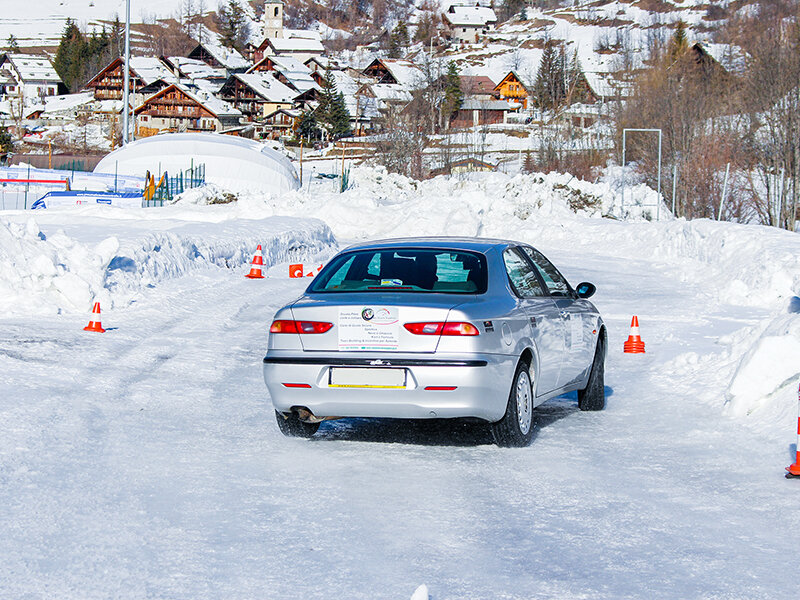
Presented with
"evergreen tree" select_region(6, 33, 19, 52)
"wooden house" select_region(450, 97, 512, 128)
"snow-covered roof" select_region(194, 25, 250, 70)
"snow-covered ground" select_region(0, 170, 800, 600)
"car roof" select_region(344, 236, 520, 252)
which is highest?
"evergreen tree" select_region(6, 33, 19, 52)

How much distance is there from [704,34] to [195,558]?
188 m

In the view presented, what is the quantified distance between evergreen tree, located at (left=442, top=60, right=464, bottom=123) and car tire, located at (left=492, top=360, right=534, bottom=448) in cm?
11541

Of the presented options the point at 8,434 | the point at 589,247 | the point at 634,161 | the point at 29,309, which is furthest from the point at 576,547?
the point at 634,161

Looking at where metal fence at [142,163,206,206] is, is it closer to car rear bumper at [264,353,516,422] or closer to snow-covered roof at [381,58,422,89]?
car rear bumper at [264,353,516,422]

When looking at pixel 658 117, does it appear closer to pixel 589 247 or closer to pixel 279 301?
pixel 589 247

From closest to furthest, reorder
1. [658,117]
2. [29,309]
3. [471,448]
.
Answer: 1. [471,448]
2. [29,309]
3. [658,117]

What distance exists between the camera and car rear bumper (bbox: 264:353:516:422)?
23.6 feet

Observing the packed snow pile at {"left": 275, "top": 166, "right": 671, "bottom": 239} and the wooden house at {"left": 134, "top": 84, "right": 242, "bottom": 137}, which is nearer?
the packed snow pile at {"left": 275, "top": 166, "right": 671, "bottom": 239}

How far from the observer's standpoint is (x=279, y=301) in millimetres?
18234

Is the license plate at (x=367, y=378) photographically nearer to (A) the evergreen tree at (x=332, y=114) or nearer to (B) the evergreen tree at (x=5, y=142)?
(B) the evergreen tree at (x=5, y=142)

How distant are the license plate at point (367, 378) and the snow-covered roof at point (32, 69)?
16133cm

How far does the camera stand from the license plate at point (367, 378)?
7254 millimetres

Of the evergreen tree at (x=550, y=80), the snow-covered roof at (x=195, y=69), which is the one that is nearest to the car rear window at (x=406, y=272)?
the evergreen tree at (x=550, y=80)

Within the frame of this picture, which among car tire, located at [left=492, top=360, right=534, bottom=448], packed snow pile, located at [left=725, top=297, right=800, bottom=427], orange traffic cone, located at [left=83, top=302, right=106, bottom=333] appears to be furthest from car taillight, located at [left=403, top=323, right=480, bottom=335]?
orange traffic cone, located at [left=83, top=302, right=106, bottom=333]
